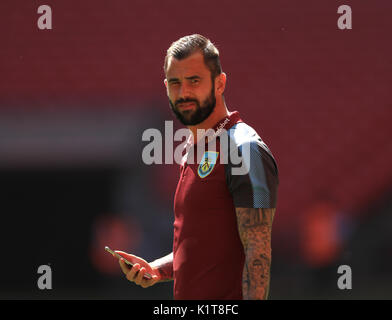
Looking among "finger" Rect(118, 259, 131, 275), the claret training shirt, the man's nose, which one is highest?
the man's nose

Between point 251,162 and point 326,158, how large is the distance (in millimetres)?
4192

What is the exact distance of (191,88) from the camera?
4.51 ft

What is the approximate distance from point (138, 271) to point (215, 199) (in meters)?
0.35

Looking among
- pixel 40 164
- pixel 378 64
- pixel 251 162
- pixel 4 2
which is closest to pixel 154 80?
pixel 40 164

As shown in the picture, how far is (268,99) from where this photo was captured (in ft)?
17.5

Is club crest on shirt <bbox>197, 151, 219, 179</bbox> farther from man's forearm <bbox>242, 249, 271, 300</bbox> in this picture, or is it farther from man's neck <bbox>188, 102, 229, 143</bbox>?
man's forearm <bbox>242, 249, 271, 300</bbox>

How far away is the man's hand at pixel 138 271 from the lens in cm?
148

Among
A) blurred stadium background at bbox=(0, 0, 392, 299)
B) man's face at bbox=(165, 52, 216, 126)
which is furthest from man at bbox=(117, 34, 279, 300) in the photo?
blurred stadium background at bbox=(0, 0, 392, 299)

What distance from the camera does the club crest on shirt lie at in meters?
1.33

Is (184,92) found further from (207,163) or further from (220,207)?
(220,207)

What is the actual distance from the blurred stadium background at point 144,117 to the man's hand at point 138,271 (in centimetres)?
343

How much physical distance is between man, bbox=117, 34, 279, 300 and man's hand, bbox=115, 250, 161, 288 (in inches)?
→ 5.3

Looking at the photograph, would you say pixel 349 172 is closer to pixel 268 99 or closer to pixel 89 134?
pixel 268 99
